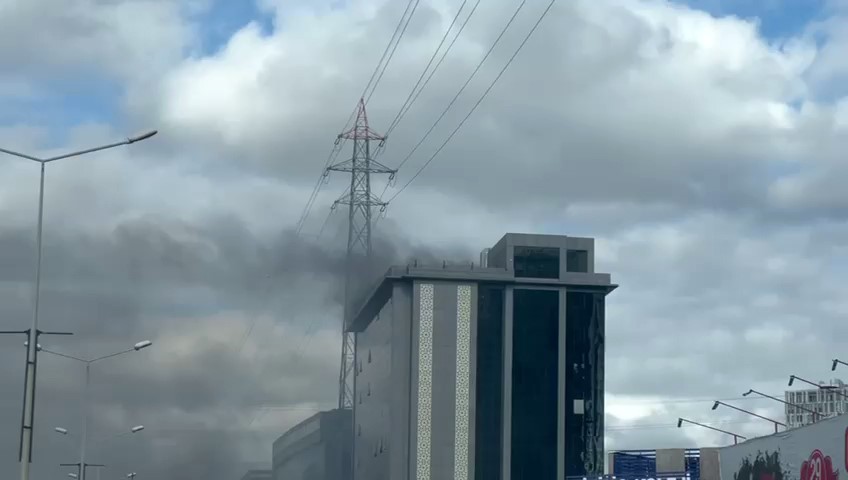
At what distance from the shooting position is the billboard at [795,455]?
165ft

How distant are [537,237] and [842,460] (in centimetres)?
7272

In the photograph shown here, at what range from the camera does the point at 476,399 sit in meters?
117

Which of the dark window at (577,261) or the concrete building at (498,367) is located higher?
the dark window at (577,261)

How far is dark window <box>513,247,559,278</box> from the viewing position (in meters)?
121

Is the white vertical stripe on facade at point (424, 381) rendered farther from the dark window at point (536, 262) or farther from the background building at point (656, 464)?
the background building at point (656, 464)

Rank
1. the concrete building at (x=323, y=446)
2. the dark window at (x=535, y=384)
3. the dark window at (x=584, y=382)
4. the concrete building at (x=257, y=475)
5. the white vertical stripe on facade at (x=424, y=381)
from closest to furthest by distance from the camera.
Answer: the white vertical stripe on facade at (x=424, y=381), the dark window at (x=535, y=384), the dark window at (x=584, y=382), the concrete building at (x=323, y=446), the concrete building at (x=257, y=475)

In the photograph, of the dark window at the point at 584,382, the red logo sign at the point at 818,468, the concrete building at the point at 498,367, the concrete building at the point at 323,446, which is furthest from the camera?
the concrete building at the point at 323,446

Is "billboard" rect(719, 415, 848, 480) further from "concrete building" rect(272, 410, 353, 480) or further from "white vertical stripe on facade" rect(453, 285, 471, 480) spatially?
"concrete building" rect(272, 410, 353, 480)

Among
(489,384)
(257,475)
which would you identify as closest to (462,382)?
(489,384)

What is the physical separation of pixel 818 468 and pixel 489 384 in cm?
6598

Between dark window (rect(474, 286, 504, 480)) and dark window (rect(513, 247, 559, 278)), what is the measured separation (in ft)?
10.7

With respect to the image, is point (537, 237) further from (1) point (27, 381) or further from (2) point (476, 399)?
(1) point (27, 381)

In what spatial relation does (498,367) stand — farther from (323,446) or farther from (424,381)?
(323,446)

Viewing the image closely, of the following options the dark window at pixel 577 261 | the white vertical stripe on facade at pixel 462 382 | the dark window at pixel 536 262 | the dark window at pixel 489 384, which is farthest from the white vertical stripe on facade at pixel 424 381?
the dark window at pixel 577 261
